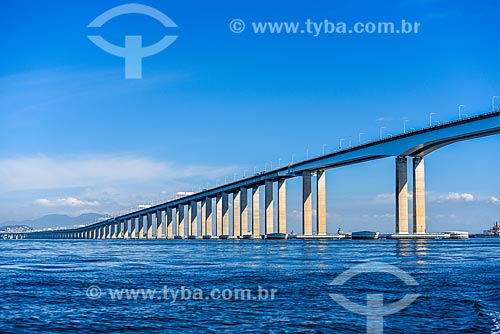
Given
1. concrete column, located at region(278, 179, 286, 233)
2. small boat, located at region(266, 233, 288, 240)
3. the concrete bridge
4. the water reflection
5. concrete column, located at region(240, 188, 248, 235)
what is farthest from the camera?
concrete column, located at region(240, 188, 248, 235)

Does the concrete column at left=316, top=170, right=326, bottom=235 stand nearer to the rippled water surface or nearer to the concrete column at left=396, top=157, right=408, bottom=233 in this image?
the concrete column at left=396, top=157, right=408, bottom=233

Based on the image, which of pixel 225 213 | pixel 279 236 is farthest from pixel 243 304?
pixel 225 213

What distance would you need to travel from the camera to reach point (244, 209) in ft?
566

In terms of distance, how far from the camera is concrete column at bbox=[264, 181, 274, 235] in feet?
523

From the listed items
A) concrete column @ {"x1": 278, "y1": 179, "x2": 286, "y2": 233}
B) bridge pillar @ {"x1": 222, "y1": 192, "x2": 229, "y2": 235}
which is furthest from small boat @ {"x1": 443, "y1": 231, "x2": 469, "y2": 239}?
bridge pillar @ {"x1": 222, "y1": 192, "x2": 229, "y2": 235}

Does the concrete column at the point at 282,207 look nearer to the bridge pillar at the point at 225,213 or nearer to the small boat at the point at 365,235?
the small boat at the point at 365,235

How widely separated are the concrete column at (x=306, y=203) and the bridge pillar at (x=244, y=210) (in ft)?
92.7

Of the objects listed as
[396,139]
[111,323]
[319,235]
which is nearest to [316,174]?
[319,235]

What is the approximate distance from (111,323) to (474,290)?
51.5 feet

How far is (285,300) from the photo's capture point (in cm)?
2306

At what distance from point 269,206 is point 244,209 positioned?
13521 millimetres

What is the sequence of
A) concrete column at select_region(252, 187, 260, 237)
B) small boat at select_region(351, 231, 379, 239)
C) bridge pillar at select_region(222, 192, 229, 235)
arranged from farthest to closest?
1. bridge pillar at select_region(222, 192, 229, 235)
2. concrete column at select_region(252, 187, 260, 237)
3. small boat at select_region(351, 231, 379, 239)

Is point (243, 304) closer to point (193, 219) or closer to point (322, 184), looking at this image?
point (322, 184)

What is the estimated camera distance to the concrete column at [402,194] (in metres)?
115
